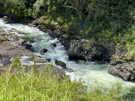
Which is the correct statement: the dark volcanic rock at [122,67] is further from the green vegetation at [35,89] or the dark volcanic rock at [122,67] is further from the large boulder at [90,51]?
the green vegetation at [35,89]

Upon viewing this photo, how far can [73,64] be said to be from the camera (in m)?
Answer: 11.4

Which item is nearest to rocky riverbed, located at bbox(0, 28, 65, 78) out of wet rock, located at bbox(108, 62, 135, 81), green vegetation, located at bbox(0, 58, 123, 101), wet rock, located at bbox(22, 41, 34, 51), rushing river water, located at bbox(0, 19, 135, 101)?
wet rock, located at bbox(22, 41, 34, 51)

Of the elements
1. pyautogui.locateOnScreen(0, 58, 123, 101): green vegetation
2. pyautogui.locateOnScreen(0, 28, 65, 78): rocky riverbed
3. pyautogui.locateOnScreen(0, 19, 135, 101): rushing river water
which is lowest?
pyautogui.locateOnScreen(0, 19, 135, 101): rushing river water

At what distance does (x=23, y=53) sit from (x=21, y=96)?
884 centimetres

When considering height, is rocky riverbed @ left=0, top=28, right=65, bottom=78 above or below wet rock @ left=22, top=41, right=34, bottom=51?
above

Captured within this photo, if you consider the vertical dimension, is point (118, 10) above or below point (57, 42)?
above

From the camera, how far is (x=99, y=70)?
10781 mm

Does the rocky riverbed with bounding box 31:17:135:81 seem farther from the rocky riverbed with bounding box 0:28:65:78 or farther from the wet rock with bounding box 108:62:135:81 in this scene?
the rocky riverbed with bounding box 0:28:65:78

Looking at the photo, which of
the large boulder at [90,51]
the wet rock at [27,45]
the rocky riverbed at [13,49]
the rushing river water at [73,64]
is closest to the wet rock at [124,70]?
the rushing river water at [73,64]

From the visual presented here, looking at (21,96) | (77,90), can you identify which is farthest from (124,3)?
(21,96)

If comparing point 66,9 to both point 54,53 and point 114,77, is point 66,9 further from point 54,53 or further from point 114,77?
point 114,77

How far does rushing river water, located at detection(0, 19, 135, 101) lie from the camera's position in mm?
9062

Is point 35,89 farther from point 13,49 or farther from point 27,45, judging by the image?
point 27,45

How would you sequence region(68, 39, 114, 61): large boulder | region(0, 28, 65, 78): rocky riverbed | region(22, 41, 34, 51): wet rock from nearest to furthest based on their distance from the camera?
region(0, 28, 65, 78): rocky riverbed < region(68, 39, 114, 61): large boulder < region(22, 41, 34, 51): wet rock
